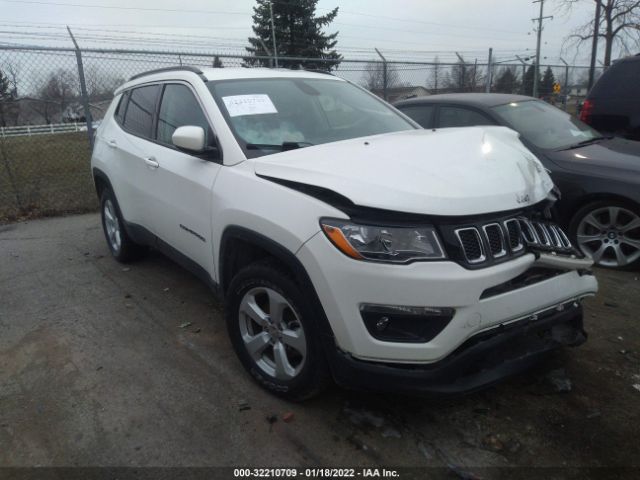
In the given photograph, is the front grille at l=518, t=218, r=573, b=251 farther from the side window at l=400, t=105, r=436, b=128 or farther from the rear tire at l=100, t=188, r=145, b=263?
the rear tire at l=100, t=188, r=145, b=263

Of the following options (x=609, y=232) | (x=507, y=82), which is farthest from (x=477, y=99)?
(x=507, y=82)

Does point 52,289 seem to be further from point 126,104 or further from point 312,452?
point 312,452

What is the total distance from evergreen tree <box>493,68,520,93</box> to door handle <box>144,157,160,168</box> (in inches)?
536

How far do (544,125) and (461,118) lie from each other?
2.80ft

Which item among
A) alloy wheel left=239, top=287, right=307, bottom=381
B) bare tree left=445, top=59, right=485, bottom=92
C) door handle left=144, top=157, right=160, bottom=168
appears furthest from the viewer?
bare tree left=445, top=59, right=485, bottom=92

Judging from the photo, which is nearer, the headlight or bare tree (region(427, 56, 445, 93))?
the headlight

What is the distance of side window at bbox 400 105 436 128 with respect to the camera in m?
5.77

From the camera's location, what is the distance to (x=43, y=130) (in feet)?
38.8

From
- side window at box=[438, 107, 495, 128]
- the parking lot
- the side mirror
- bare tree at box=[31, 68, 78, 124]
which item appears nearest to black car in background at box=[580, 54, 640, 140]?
side window at box=[438, 107, 495, 128]

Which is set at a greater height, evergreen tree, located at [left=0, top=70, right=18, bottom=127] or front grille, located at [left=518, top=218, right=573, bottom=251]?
evergreen tree, located at [left=0, top=70, right=18, bottom=127]

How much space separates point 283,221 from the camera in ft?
7.95

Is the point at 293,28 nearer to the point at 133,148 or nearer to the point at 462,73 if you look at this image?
the point at 462,73

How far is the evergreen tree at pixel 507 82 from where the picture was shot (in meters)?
15.4

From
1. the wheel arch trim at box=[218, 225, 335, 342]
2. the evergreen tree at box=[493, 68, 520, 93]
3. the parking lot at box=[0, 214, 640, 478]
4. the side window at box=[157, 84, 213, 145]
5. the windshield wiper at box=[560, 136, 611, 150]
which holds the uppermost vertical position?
the evergreen tree at box=[493, 68, 520, 93]
